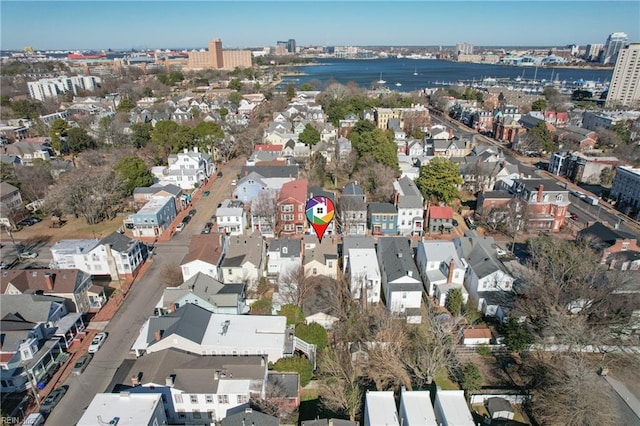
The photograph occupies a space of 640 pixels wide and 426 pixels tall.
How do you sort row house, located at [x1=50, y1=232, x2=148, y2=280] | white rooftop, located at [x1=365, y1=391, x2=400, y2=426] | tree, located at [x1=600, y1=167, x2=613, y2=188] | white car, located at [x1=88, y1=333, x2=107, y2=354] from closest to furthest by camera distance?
white rooftop, located at [x1=365, y1=391, x2=400, y2=426], white car, located at [x1=88, y1=333, x2=107, y2=354], row house, located at [x1=50, y1=232, x2=148, y2=280], tree, located at [x1=600, y1=167, x2=613, y2=188]

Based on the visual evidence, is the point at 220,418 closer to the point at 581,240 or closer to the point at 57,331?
the point at 57,331

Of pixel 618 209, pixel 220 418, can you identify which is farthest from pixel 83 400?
pixel 618 209

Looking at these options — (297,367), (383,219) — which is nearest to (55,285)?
(297,367)

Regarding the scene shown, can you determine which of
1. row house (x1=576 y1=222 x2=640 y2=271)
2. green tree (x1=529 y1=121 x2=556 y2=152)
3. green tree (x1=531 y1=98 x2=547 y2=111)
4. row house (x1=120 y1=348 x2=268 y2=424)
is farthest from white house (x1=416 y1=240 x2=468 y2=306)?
green tree (x1=531 y1=98 x2=547 y2=111)

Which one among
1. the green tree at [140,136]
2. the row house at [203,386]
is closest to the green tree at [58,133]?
the green tree at [140,136]

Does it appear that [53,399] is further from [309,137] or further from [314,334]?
[309,137]

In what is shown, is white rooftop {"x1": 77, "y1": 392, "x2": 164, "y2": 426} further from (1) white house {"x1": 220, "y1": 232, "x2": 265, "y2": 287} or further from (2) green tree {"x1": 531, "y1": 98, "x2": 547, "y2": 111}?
(2) green tree {"x1": 531, "y1": 98, "x2": 547, "y2": 111}
